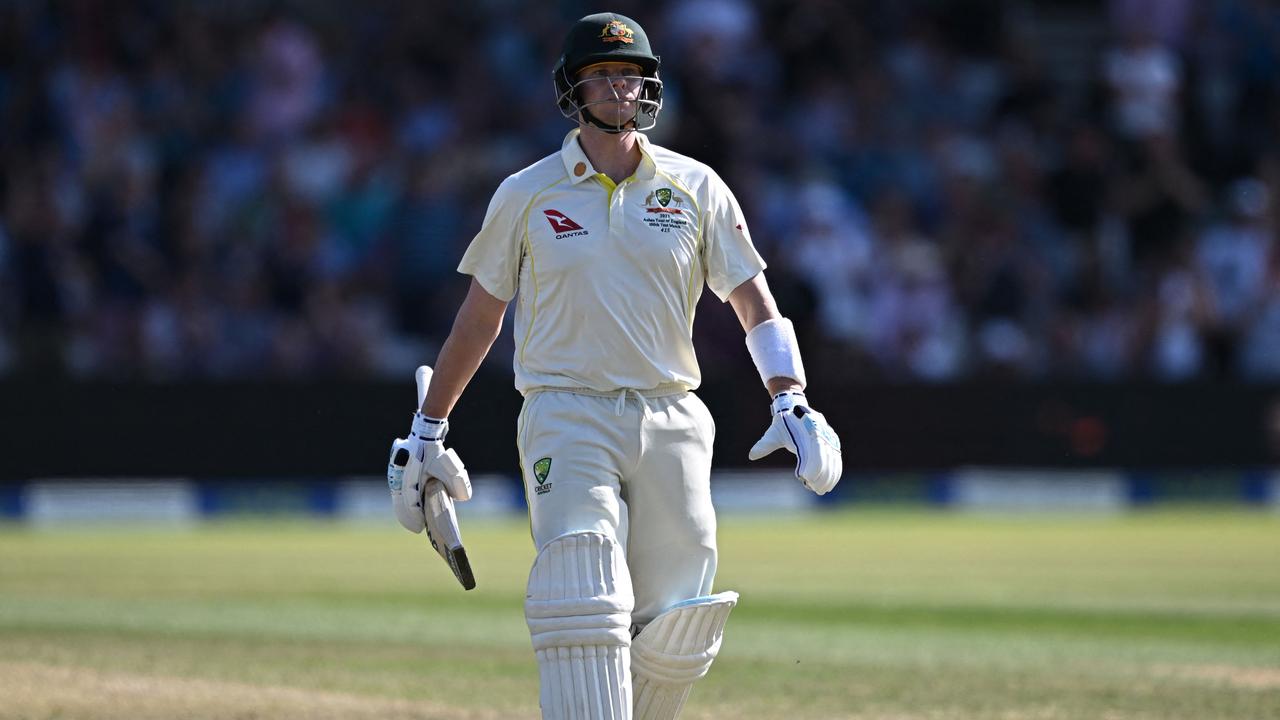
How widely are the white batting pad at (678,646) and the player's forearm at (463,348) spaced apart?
0.66m

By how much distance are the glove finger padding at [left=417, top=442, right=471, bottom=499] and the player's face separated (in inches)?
31.1

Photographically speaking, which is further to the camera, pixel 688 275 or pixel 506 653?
pixel 506 653

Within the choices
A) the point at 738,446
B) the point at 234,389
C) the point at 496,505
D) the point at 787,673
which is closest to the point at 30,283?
the point at 234,389

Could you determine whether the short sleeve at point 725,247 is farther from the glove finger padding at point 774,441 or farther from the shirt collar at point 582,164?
the glove finger padding at point 774,441

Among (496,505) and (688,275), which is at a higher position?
(688,275)

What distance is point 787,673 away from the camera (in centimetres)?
641

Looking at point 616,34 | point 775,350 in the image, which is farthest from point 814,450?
point 616,34

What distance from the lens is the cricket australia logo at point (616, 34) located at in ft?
13.8

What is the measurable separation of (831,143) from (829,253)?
4.15ft

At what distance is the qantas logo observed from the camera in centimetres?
418

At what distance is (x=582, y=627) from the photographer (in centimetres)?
392

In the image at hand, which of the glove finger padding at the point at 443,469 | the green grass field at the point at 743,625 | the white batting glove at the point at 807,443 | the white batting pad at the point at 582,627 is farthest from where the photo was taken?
the green grass field at the point at 743,625

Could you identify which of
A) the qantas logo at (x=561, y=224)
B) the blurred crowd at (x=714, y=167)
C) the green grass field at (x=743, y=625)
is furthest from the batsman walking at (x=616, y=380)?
the blurred crowd at (x=714, y=167)

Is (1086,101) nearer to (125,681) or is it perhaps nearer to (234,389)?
(234,389)
